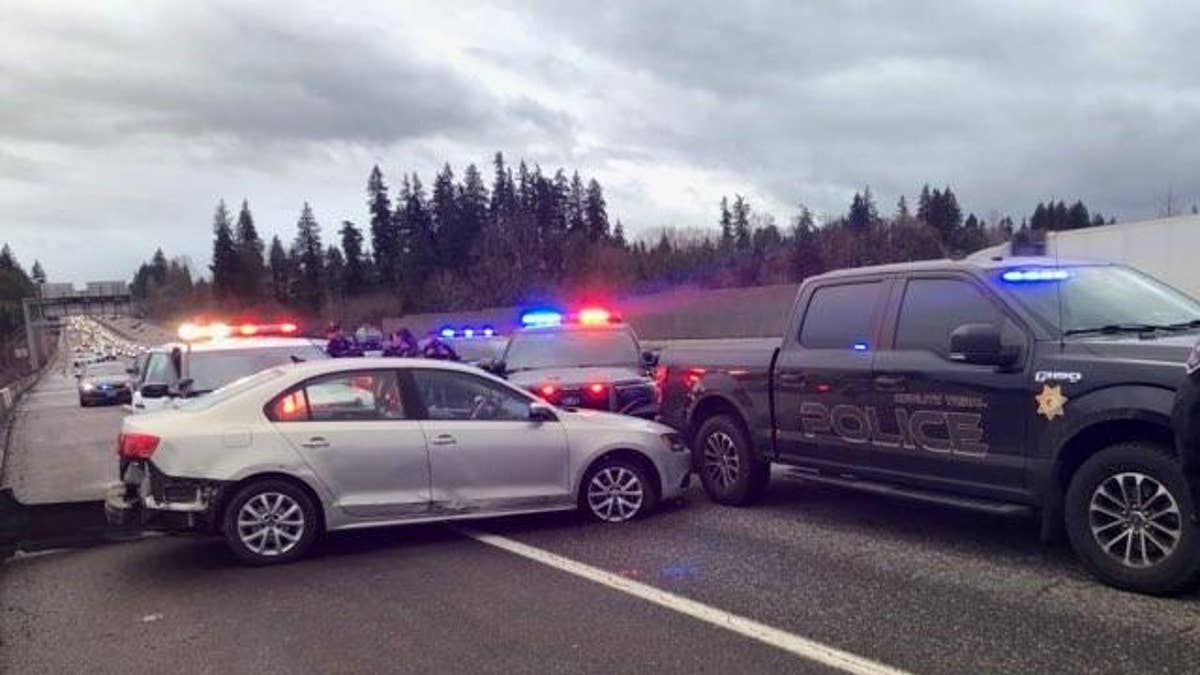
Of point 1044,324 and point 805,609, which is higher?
point 1044,324

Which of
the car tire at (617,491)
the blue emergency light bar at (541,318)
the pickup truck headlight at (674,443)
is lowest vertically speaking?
the car tire at (617,491)

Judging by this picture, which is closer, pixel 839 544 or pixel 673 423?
pixel 839 544

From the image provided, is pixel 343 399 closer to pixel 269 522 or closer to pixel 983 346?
pixel 269 522

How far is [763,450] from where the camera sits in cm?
876

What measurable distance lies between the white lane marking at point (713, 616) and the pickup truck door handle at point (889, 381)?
7.19 feet

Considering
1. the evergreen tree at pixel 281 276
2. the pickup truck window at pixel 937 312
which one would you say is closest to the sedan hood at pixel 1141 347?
the pickup truck window at pixel 937 312

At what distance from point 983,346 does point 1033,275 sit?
836 millimetres

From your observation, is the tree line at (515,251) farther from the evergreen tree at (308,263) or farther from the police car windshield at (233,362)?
the police car windshield at (233,362)

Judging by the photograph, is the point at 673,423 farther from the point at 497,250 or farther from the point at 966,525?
the point at 497,250

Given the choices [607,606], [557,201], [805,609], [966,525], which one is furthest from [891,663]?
[557,201]

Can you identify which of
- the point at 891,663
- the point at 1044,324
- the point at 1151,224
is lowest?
the point at 891,663

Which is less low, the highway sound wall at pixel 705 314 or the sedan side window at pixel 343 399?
the highway sound wall at pixel 705 314

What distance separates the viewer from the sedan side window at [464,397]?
8.30 m

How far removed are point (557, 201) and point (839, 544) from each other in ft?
401
